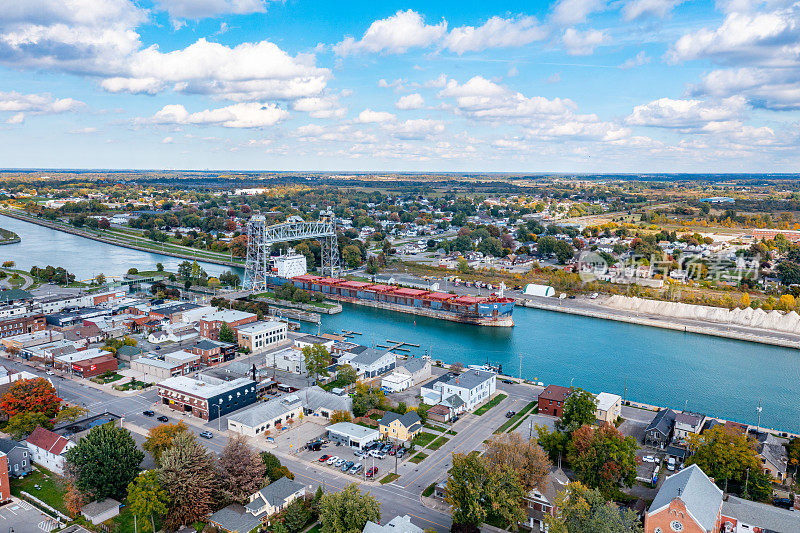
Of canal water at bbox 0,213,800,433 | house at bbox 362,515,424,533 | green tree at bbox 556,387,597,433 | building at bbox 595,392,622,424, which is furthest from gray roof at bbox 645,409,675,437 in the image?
house at bbox 362,515,424,533

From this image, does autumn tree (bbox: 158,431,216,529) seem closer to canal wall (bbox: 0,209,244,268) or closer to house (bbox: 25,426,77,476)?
house (bbox: 25,426,77,476)

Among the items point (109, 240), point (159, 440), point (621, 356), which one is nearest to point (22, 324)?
point (159, 440)

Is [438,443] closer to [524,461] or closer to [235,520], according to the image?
[524,461]

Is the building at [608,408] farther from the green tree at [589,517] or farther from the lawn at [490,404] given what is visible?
the green tree at [589,517]

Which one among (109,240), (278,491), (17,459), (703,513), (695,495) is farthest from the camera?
(109,240)

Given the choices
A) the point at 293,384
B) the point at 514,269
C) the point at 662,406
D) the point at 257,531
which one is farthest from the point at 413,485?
the point at 514,269
